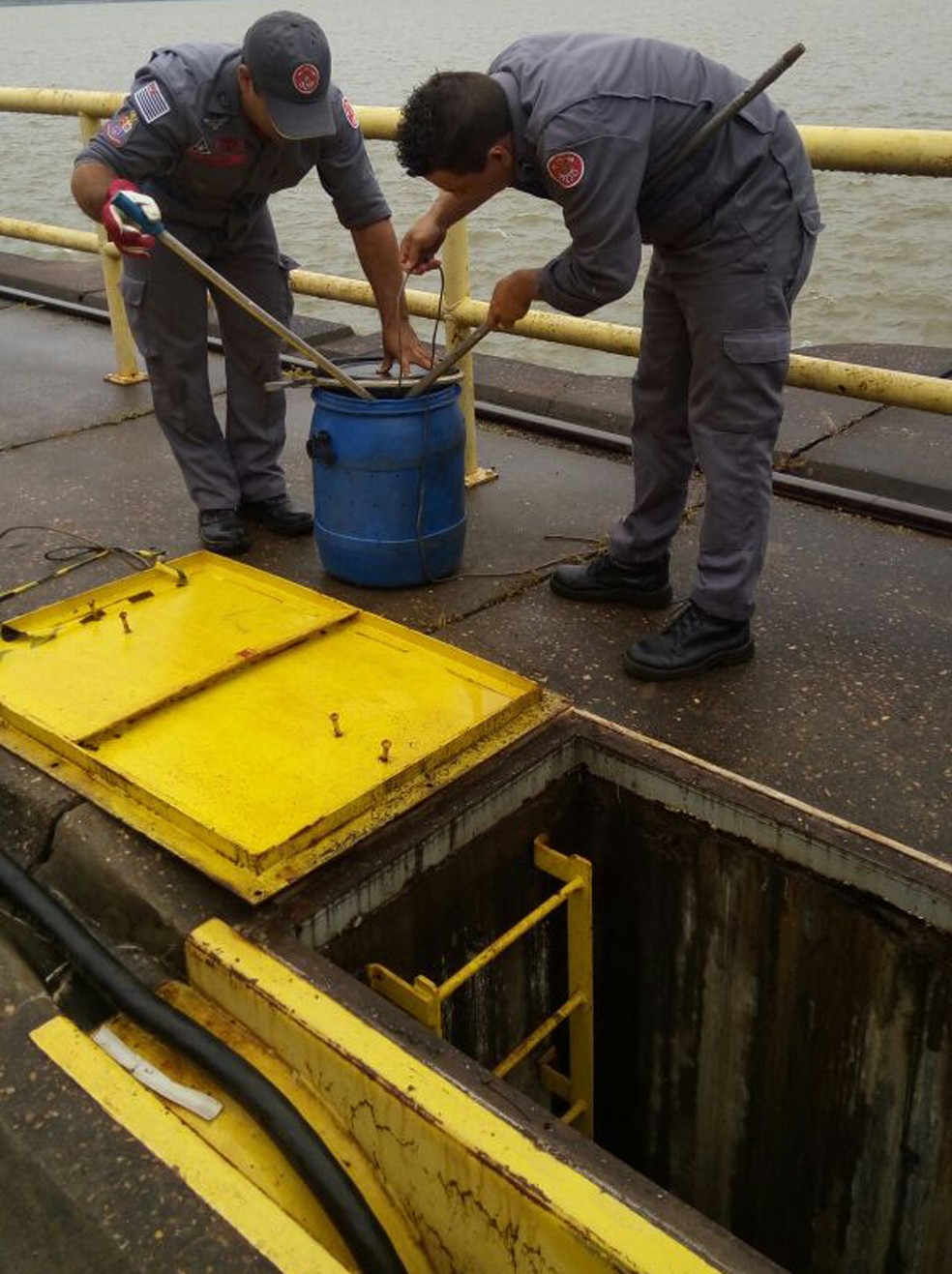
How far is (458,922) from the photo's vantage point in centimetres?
257

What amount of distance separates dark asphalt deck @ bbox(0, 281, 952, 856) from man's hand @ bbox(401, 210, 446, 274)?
0.84m

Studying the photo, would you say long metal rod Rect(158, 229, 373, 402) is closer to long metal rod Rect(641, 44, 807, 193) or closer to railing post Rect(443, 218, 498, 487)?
railing post Rect(443, 218, 498, 487)

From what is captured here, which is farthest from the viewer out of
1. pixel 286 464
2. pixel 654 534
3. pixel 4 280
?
pixel 4 280

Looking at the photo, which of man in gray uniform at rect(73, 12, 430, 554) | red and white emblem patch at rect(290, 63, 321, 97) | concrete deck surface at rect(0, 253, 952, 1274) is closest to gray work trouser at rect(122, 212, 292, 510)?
man in gray uniform at rect(73, 12, 430, 554)

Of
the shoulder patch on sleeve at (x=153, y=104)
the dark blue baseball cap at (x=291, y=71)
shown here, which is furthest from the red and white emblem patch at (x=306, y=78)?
the shoulder patch on sleeve at (x=153, y=104)

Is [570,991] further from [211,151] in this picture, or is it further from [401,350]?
[211,151]

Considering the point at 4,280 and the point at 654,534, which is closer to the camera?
the point at 654,534

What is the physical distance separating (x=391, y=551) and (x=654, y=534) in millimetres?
723

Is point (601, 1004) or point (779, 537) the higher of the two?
point (779, 537)

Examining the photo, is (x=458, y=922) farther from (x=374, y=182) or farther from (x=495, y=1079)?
(x=374, y=182)

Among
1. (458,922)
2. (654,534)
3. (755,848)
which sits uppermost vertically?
(654,534)

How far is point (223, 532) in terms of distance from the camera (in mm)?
3719

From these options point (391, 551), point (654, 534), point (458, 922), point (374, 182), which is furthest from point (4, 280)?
point (458, 922)

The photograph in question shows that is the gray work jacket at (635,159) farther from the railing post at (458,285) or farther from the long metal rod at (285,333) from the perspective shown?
the railing post at (458,285)
